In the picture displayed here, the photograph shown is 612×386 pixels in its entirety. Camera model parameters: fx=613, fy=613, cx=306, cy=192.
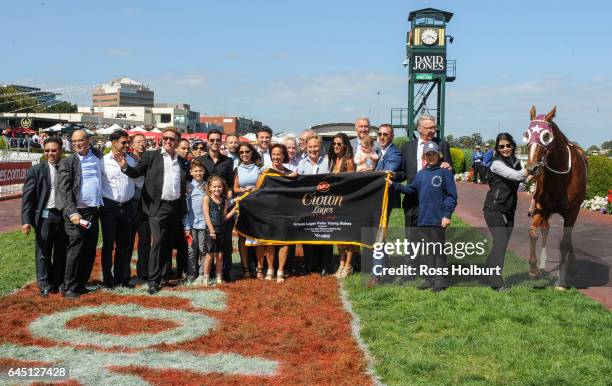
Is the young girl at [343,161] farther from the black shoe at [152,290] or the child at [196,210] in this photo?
the black shoe at [152,290]

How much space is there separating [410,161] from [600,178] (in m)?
11.8

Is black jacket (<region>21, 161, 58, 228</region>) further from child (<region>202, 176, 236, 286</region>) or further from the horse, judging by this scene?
the horse

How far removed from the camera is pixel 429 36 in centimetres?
4291

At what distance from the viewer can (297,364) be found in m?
5.14

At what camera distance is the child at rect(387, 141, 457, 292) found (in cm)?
725

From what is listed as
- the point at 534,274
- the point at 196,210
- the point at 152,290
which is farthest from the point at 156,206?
the point at 534,274

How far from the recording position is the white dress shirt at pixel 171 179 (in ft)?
Answer: 25.2

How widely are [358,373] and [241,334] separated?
1536 millimetres

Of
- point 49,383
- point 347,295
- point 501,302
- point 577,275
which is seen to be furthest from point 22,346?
point 577,275

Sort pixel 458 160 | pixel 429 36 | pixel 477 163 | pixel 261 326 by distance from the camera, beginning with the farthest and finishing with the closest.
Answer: pixel 429 36, pixel 458 160, pixel 477 163, pixel 261 326

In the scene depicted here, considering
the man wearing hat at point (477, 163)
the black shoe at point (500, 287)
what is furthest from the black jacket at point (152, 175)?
the man wearing hat at point (477, 163)

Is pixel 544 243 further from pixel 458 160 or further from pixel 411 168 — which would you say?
pixel 458 160

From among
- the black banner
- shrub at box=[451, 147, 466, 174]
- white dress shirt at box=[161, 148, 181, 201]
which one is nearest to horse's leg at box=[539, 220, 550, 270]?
the black banner

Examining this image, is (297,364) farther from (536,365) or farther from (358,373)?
(536,365)
